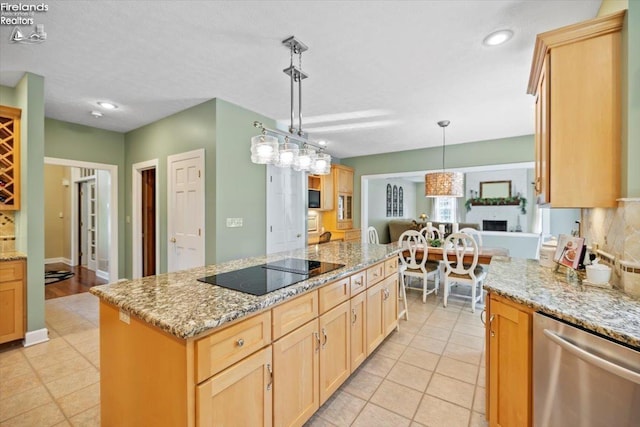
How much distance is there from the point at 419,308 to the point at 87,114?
507cm

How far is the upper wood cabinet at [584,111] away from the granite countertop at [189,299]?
1390 millimetres

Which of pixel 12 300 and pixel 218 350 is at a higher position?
pixel 218 350

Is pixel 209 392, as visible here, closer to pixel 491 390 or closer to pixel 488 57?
pixel 491 390

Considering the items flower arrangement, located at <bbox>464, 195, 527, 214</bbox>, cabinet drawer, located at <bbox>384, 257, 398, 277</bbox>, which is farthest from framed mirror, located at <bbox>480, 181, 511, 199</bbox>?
cabinet drawer, located at <bbox>384, 257, 398, 277</bbox>

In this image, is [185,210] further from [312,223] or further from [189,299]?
[312,223]

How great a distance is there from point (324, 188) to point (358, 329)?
4018 mm

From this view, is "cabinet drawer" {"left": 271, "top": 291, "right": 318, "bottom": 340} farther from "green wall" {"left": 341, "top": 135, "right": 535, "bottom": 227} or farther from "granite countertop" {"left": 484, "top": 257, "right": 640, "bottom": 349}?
"green wall" {"left": 341, "top": 135, "right": 535, "bottom": 227}

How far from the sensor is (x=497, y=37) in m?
2.09

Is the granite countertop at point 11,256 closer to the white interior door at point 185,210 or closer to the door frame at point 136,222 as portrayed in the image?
the white interior door at point 185,210

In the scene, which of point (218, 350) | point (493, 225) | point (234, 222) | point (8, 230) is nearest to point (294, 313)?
point (218, 350)

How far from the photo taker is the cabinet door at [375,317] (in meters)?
2.30

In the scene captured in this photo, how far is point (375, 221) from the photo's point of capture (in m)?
7.57

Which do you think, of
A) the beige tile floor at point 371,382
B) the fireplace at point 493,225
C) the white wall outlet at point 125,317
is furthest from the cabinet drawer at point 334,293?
the fireplace at point 493,225

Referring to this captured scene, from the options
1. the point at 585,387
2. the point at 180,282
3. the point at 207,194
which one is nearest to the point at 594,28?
the point at 585,387
